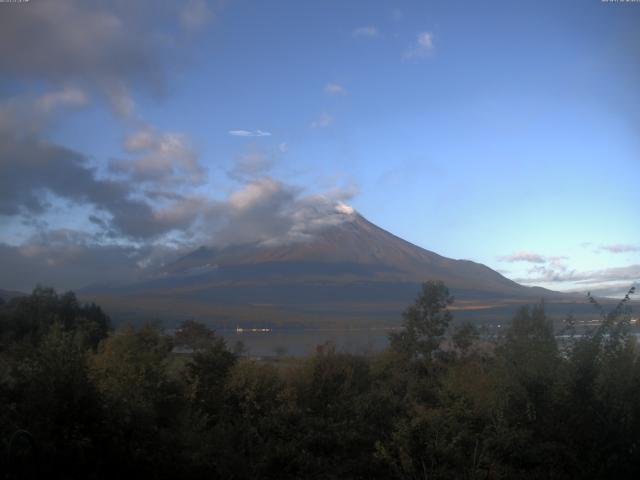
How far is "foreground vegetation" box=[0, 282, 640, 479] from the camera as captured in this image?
27.9 ft

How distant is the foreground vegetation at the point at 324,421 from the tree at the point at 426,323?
50.6ft

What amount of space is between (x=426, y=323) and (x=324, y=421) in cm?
1991

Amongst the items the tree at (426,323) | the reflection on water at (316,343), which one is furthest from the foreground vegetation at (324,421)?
the tree at (426,323)

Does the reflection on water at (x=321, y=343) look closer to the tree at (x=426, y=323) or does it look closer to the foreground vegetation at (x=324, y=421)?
the tree at (x=426, y=323)

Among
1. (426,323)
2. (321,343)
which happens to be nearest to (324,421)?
(321,343)

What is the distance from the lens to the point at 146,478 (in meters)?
8.65

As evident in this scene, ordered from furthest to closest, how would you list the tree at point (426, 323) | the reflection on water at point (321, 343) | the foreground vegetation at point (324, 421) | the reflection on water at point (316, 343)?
the tree at point (426, 323), the reflection on water at point (316, 343), the reflection on water at point (321, 343), the foreground vegetation at point (324, 421)

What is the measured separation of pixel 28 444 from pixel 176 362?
419 inches

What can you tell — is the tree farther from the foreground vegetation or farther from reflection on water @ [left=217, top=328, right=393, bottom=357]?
the foreground vegetation

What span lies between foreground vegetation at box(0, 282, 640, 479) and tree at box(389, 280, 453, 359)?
50.6 feet

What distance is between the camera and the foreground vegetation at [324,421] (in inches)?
335

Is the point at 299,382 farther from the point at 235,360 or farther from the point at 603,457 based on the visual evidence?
the point at 603,457

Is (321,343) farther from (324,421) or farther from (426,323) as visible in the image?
(426,323)

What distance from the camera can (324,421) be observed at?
1205 centimetres
